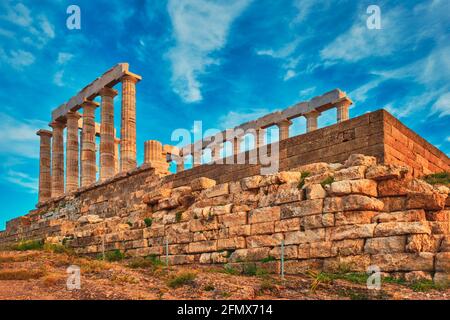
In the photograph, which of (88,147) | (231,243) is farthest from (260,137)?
(231,243)

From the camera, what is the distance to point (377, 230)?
329 inches

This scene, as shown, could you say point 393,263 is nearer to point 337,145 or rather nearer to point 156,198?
point 337,145

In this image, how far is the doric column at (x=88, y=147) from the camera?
2712cm

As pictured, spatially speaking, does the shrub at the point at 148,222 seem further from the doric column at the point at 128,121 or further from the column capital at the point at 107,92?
the column capital at the point at 107,92

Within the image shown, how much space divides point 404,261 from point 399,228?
0.63 m

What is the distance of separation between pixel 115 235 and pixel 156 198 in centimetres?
184

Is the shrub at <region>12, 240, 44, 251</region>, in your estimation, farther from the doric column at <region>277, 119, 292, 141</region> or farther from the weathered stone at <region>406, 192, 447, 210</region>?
the doric column at <region>277, 119, 292, 141</region>

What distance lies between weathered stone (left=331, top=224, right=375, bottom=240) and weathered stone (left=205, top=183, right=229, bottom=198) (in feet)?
13.0

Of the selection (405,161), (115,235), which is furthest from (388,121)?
(115,235)

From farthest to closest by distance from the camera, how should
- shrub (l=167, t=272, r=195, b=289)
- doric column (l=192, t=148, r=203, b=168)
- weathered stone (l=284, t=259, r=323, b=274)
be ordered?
1. doric column (l=192, t=148, r=203, b=168)
2. weathered stone (l=284, t=259, r=323, b=274)
3. shrub (l=167, t=272, r=195, b=289)

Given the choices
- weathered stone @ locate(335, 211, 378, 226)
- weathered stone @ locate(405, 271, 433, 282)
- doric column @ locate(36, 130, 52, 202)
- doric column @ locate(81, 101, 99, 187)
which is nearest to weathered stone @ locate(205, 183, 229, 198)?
weathered stone @ locate(335, 211, 378, 226)

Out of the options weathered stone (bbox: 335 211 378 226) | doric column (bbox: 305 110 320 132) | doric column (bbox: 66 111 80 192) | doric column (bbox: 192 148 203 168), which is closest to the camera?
weathered stone (bbox: 335 211 378 226)

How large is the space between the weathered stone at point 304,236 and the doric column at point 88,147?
772 inches

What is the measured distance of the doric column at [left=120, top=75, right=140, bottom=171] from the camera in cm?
2448
